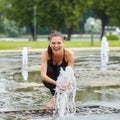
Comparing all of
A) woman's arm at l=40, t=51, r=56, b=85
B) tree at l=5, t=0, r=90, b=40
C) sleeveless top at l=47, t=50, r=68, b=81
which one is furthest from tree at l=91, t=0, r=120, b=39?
woman's arm at l=40, t=51, r=56, b=85

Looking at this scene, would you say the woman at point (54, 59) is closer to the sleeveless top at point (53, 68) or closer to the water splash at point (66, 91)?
the sleeveless top at point (53, 68)

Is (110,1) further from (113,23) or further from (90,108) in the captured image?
(90,108)

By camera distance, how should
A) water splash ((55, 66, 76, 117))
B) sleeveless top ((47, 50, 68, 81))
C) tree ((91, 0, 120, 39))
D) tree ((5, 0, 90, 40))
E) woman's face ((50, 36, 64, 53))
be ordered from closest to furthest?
water splash ((55, 66, 76, 117))
woman's face ((50, 36, 64, 53))
sleeveless top ((47, 50, 68, 81))
tree ((91, 0, 120, 39))
tree ((5, 0, 90, 40))

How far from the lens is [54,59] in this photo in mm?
8414

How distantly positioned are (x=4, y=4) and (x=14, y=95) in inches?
3149

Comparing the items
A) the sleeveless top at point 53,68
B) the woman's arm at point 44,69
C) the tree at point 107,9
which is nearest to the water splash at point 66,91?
the sleeveless top at point 53,68

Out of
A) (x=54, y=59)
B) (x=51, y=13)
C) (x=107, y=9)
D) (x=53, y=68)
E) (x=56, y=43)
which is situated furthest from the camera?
(x=51, y=13)

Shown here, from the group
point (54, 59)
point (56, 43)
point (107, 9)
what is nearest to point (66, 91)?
point (56, 43)

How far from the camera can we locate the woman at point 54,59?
797 cm

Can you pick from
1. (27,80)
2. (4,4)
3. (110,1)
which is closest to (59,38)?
(27,80)

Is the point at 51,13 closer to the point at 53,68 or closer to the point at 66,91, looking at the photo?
the point at 53,68

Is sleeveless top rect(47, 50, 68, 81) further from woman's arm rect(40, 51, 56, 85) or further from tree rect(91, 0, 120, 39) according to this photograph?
tree rect(91, 0, 120, 39)

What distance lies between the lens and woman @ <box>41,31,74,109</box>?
797 centimetres

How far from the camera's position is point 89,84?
47.0ft
